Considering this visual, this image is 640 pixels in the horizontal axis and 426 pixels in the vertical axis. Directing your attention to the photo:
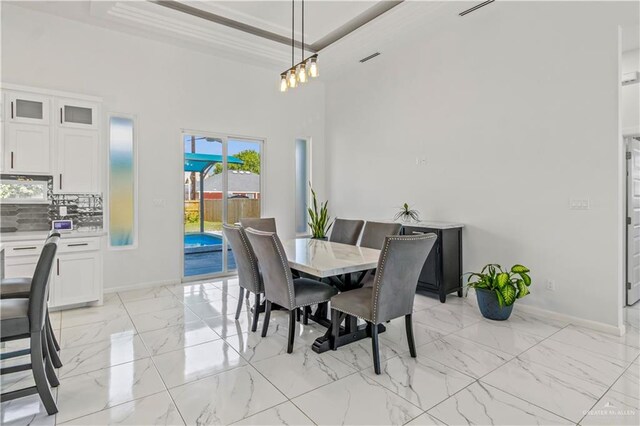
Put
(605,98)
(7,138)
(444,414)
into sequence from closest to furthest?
(444,414) → (605,98) → (7,138)

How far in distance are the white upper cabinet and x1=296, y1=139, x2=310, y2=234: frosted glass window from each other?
336 centimetres

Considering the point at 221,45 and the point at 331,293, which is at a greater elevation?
the point at 221,45

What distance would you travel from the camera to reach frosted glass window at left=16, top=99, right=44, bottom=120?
12.6 feet

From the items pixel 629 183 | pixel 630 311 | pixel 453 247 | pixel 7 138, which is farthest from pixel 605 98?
pixel 7 138

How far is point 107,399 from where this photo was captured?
223 cm

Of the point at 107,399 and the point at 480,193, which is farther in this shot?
the point at 480,193

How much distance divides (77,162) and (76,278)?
54.5 inches

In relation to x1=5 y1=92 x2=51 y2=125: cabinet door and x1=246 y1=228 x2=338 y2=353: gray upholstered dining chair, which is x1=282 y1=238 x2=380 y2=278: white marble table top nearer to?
Result: x1=246 y1=228 x2=338 y2=353: gray upholstered dining chair

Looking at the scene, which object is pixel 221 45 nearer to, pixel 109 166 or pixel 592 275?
pixel 109 166

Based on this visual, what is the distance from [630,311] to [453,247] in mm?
2011

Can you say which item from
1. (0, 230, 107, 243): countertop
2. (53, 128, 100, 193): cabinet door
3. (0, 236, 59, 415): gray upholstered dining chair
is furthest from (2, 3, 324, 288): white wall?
(0, 236, 59, 415): gray upholstered dining chair

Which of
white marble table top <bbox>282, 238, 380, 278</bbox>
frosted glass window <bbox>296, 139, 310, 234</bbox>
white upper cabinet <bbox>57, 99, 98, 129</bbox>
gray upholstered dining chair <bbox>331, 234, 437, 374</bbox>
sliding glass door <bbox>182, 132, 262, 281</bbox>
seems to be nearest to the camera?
gray upholstered dining chair <bbox>331, 234, 437, 374</bbox>

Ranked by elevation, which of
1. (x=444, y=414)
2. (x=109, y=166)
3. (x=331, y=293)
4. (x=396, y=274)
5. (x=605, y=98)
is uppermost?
(x=605, y=98)

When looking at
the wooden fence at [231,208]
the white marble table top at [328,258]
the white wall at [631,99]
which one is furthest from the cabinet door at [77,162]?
the white wall at [631,99]
